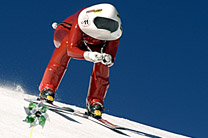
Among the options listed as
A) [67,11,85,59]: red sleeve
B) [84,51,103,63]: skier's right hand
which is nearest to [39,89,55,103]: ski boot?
[67,11,85,59]: red sleeve

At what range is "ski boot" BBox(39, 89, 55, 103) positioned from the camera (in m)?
4.73

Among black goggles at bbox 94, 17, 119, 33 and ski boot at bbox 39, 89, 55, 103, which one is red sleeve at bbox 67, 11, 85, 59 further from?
ski boot at bbox 39, 89, 55, 103


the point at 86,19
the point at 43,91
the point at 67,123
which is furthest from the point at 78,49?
the point at 67,123

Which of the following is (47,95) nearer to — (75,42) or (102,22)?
(75,42)

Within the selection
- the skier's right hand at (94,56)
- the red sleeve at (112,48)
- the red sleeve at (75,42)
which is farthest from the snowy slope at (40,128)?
the red sleeve at (112,48)

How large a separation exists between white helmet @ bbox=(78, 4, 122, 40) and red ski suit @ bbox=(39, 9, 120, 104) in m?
0.12

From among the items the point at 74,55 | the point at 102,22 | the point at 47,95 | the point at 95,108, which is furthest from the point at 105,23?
the point at 47,95

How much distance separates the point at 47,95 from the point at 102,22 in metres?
1.26

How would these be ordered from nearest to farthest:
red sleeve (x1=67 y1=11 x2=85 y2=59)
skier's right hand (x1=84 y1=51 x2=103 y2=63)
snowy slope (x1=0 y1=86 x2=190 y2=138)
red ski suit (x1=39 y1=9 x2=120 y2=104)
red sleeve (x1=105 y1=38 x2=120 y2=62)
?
snowy slope (x1=0 y1=86 x2=190 y2=138), skier's right hand (x1=84 y1=51 x2=103 y2=63), red sleeve (x1=67 y1=11 x2=85 y2=59), red ski suit (x1=39 y1=9 x2=120 y2=104), red sleeve (x1=105 y1=38 x2=120 y2=62)

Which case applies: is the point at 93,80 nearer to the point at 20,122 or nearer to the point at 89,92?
the point at 89,92

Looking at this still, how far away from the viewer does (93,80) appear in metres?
4.82

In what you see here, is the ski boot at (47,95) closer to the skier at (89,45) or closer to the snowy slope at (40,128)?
the skier at (89,45)

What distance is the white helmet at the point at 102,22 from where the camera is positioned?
4461 mm

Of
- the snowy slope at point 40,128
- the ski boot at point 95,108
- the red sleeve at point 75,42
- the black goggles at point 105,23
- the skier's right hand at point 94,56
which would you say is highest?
the black goggles at point 105,23
